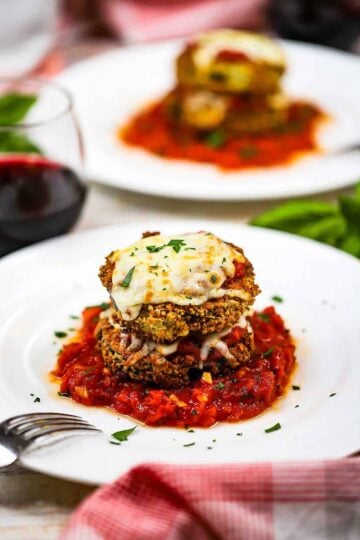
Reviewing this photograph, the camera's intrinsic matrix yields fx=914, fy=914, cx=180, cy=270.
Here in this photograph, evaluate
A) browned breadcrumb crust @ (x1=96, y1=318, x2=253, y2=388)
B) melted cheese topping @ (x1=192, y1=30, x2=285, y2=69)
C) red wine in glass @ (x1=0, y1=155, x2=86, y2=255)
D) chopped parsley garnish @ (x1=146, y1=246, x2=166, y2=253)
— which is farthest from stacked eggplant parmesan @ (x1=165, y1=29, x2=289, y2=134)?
browned breadcrumb crust @ (x1=96, y1=318, x2=253, y2=388)

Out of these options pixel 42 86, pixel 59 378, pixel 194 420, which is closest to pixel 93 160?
pixel 42 86

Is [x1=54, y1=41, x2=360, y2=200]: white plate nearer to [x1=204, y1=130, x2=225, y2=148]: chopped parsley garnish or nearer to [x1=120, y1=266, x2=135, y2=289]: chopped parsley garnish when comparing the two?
[x1=204, y1=130, x2=225, y2=148]: chopped parsley garnish

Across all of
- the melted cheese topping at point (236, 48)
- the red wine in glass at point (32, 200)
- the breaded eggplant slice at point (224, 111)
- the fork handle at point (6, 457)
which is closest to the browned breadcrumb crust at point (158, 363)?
the fork handle at point (6, 457)

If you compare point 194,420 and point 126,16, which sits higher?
point 194,420

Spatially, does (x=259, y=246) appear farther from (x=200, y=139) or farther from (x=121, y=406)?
(x=200, y=139)

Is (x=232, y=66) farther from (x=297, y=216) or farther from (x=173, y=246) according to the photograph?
(x=173, y=246)

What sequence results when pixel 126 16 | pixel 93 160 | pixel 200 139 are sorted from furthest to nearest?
Answer: 1. pixel 126 16
2. pixel 200 139
3. pixel 93 160

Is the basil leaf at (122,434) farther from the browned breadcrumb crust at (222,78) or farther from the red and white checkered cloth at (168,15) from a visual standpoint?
the red and white checkered cloth at (168,15)
